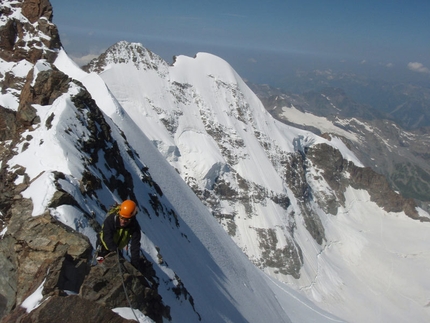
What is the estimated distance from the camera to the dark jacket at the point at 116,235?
9.41 meters

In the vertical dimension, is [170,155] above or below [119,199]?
below

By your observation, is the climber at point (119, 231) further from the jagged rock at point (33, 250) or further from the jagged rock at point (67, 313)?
the jagged rock at point (67, 313)

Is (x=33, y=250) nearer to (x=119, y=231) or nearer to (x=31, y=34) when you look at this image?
(x=119, y=231)

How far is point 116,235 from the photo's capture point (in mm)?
9703

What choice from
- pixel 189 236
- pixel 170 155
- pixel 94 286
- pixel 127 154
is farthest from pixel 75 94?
pixel 170 155

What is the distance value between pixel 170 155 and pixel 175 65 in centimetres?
2776

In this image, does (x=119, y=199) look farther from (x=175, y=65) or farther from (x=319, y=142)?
(x=319, y=142)

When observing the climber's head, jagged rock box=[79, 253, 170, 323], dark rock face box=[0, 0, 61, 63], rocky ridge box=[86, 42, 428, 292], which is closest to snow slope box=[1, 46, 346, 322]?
jagged rock box=[79, 253, 170, 323]

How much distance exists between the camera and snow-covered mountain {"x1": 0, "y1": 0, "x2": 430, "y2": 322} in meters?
12.6

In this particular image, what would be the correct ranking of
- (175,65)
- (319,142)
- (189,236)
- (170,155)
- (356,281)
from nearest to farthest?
(189,236)
(170,155)
(356,281)
(175,65)
(319,142)

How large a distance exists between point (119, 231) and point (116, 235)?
0.14 metres

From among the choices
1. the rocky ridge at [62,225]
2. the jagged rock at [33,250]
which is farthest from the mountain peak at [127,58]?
the jagged rock at [33,250]

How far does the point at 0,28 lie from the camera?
38.5 m

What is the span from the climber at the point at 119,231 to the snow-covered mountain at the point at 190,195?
0.67 metres
